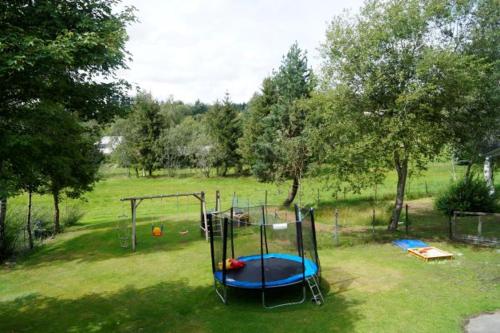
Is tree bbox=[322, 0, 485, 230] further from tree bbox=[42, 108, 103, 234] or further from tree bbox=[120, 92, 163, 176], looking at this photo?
tree bbox=[120, 92, 163, 176]

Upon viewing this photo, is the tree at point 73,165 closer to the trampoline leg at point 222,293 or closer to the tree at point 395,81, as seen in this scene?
the trampoline leg at point 222,293

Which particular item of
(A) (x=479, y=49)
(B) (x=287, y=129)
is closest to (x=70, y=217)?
(B) (x=287, y=129)

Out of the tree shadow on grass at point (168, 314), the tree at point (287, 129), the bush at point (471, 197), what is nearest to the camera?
the tree shadow on grass at point (168, 314)

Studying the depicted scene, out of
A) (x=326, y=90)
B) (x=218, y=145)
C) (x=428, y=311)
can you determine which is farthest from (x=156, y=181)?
(x=428, y=311)

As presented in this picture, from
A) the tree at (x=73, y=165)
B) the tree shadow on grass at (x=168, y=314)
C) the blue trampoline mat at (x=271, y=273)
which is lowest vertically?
the tree shadow on grass at (x=168, y=314)

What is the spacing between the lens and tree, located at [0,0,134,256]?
276 inches

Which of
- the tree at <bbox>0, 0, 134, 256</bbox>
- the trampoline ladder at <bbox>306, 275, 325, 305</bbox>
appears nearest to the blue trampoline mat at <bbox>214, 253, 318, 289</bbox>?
the trampoline ladder at <bbox>306, 275, 325, 305</bbox>

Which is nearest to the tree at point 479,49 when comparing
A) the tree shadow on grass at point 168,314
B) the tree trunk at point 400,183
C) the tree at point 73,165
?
the tree trunk at point 400,183

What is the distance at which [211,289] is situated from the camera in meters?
11.5

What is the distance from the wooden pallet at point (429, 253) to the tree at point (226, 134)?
34861 millimetres

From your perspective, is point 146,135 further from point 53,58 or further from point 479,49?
point 53,58

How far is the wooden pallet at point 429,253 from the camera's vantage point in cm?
1277

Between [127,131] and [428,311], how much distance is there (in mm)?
50898

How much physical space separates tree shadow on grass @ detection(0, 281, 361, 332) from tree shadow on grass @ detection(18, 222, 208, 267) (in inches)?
194
